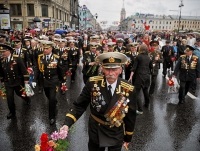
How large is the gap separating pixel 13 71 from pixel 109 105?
400 cm

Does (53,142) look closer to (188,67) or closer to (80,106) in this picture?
(80,106)

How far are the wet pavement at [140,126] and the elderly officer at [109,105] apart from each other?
76 cm

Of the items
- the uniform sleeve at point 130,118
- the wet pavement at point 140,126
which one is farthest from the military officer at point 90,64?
the uniform sleeve at point 130,118

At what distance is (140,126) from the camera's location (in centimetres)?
615

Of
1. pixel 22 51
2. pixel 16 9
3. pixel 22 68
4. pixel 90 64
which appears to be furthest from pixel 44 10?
pixel 22 68

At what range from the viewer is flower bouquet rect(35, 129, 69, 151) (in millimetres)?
2690

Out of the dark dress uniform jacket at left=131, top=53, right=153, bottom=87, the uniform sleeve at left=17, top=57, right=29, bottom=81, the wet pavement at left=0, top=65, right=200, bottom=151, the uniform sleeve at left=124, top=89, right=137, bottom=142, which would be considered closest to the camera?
the uniform sleeve at left=124, top=89, right=137, bottom=142

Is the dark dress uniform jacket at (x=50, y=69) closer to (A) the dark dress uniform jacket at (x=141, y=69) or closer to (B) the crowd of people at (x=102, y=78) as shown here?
(B) the crowd of people at (x=102, y=78)

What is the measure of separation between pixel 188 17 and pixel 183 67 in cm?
17241

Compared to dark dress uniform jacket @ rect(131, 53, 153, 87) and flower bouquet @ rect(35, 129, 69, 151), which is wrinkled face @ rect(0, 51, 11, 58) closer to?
dark dress uniform jacket @ rect(131, 53, 153, 87)

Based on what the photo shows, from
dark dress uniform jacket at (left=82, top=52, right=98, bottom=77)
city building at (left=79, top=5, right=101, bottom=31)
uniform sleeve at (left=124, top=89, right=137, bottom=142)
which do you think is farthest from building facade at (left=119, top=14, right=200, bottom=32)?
uniform sleeve at (left=124, top=89, right=137, bottom=142)

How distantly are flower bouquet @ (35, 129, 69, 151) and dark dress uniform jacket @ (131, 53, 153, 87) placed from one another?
4.43m

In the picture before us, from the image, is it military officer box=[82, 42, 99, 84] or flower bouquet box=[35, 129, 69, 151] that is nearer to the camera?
flower bouquet box=[35, 129, 69, 151]

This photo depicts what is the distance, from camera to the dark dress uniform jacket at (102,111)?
312 centimetres
